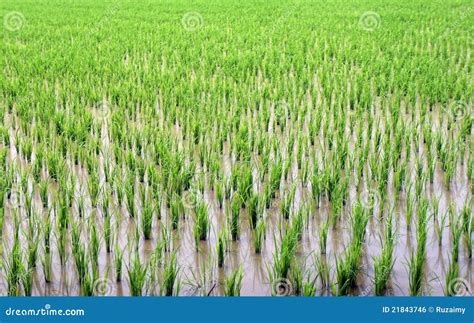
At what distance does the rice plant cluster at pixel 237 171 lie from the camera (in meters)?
3.63

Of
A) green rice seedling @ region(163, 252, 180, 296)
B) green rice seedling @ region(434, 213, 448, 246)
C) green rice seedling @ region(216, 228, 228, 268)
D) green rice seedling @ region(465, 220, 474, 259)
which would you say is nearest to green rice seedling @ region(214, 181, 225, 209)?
green rice seedling @ region(216, 228, 228, 268)

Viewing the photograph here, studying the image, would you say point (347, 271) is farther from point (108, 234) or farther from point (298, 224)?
point (108, 234)

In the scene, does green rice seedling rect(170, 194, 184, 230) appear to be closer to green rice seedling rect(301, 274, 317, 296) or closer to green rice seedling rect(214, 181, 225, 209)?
green rice seedling rect(214, 181, 225, 209)

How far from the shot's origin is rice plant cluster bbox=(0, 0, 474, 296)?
11.9 feet

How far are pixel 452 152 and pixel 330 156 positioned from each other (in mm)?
884

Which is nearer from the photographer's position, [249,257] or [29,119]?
[249,257]

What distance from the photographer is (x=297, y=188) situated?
4.81 metres

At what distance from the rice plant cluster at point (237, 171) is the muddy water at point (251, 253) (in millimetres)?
11

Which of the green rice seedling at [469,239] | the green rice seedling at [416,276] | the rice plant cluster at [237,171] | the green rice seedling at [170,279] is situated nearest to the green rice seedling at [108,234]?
the rice plant cluster at [237,171]

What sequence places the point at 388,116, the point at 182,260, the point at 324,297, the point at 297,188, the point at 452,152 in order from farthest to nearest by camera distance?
1. the point at 388,116
2. the point at 452,152
3. the point at 297,188
4. the point at 182,260
5. the point at 324,297

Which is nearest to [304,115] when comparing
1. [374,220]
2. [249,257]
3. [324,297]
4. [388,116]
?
[388,116]

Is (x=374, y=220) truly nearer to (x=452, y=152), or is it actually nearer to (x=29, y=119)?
(x=452, y=152)

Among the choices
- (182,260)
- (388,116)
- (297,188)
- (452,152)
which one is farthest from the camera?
(388,116)

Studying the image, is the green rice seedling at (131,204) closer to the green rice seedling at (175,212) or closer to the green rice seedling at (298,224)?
the green rice seedling at (175,212)
